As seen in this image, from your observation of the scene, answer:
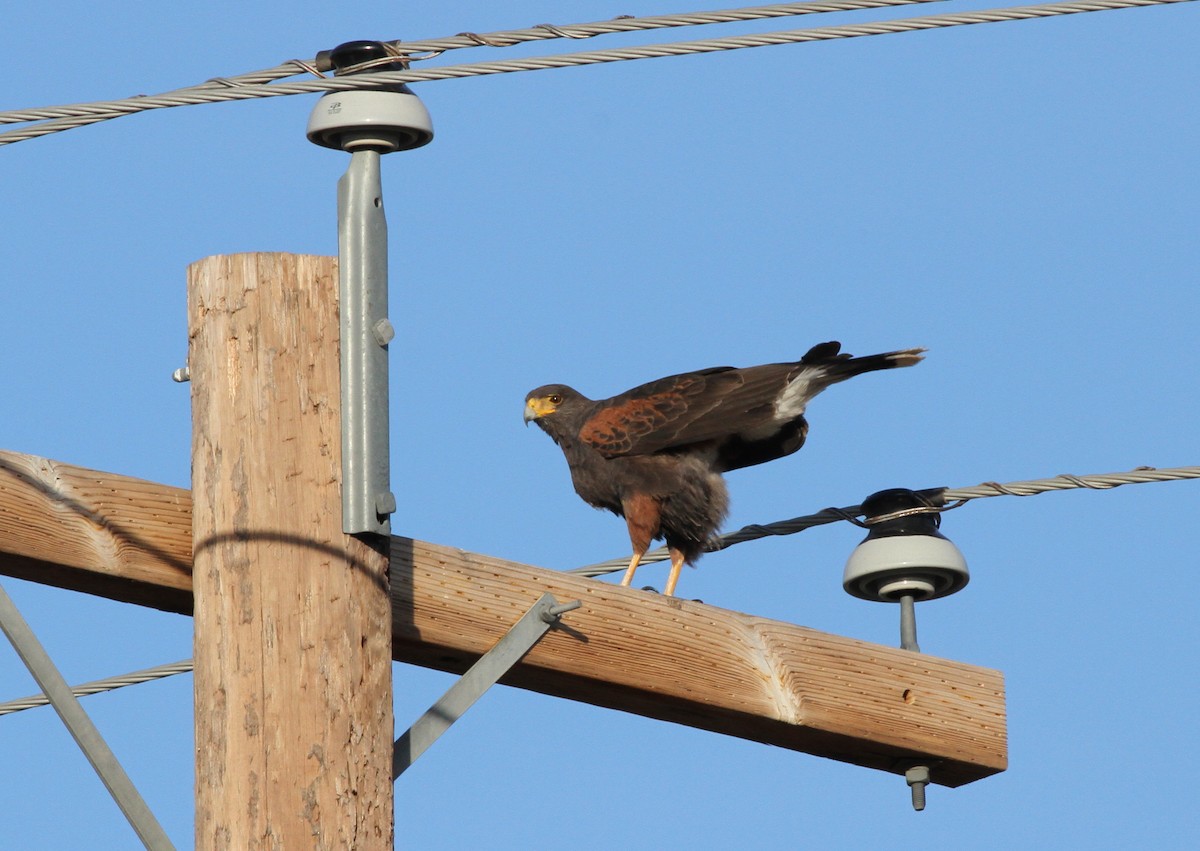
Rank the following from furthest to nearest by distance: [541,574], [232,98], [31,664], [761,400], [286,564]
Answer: [761,400], [541,574], [232,98], [286,564], [31,664]

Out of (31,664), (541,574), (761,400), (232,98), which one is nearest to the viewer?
(31,664)

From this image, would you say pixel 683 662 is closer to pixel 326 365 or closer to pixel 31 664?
pixel 326 365

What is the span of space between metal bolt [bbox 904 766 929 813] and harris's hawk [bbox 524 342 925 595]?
6.26 feet

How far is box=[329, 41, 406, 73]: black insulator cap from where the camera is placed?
409 cm

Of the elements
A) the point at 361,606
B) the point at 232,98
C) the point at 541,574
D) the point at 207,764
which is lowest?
the point at 207,764

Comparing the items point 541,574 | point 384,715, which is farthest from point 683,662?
point 384,715

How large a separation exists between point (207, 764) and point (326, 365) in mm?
860

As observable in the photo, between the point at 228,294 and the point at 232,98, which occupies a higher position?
the point at 232,98

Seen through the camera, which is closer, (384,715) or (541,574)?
(384,715)

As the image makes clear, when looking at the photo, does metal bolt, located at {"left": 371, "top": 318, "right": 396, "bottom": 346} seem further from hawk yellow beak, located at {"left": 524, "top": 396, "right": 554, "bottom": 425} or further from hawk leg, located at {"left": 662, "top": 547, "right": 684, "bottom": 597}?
hawk yellow beak, located at {"left": 524, "top": 396, "right": 554, "bottom": 425}

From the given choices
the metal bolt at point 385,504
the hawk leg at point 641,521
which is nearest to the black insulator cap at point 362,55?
the metal bolt at point 385,504

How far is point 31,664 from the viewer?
3.49 metres

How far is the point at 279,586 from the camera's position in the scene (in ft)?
12.1

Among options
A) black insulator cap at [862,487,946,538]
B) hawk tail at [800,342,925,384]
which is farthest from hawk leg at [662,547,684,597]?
black insulator cap at [862,487,946,538]
